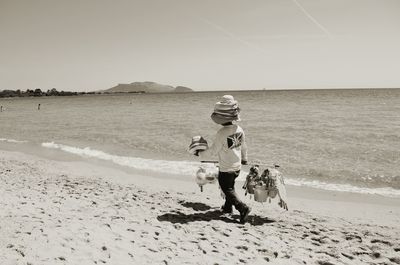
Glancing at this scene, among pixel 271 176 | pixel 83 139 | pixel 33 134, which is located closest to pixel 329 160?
pixel 271 176

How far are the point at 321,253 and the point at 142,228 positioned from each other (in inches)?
120

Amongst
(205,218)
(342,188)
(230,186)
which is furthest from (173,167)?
(230,186)

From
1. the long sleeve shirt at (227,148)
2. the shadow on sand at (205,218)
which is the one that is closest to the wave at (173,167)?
the shadow on sand at (205,218)

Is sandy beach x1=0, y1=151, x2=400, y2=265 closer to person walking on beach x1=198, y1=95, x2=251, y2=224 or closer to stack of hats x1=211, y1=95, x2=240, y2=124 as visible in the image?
person walking on beach x1=198, y1=95, x2=251, y2=224

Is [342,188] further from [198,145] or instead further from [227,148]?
[198,145]

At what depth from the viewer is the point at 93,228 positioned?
Result: 5.71 metres

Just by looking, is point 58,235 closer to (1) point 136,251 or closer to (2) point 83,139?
(1) point 136,251

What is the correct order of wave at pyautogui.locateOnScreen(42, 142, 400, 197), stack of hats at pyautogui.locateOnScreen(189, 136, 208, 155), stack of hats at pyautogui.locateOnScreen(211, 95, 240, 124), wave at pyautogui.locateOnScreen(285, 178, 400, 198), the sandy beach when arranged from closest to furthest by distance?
the sandy beach < stack of hats at pyautogui.locateOnScreen(211, 95, 240, 124) < stack of hats at pyautogui.locateOnScreen(189, 136, 208, 155) < wave at pyautogui.locateOnScreen(285, 178, 400, 198) < wave at pyautogui.locateOnScreen(42, 142, 400, 197)

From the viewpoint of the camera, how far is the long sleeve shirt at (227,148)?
22.0ft

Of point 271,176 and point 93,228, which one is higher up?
point 271,176

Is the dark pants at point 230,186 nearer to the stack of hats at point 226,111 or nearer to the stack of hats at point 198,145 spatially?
the stack of hats at point 198,145

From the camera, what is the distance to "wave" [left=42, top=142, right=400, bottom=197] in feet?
35.8

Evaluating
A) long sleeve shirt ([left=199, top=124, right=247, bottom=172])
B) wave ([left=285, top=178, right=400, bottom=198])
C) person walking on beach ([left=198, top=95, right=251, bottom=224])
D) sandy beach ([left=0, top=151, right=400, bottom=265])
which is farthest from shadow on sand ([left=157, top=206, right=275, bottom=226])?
wave ([left=285, top=178, right=400, bottom=198])

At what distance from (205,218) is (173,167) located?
671cm
